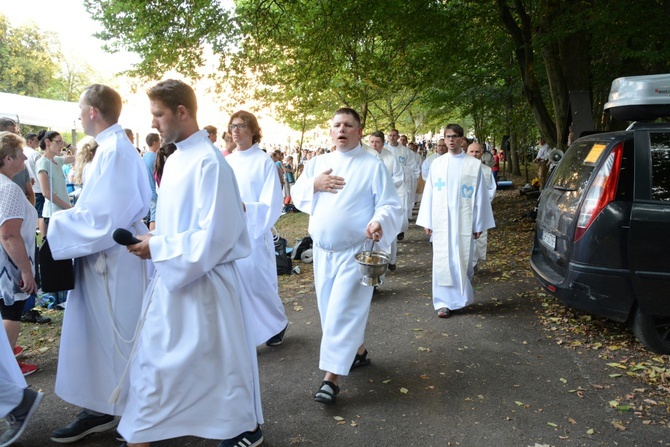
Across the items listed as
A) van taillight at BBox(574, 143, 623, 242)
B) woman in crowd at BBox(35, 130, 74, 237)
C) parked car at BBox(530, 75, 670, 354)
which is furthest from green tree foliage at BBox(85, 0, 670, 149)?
van taillight at BBox(574, 143, 623, 242)

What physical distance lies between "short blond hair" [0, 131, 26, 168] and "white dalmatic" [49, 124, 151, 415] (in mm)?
1237

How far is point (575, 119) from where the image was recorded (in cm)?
1012

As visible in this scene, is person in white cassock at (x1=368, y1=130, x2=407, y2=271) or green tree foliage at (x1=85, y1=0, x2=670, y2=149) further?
person in white cassock at (x1=368, y1=130, x2=407, y2=271)

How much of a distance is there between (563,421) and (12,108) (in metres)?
14.9

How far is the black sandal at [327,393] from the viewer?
3.87m

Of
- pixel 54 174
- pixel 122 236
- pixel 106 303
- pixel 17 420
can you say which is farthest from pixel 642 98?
pixel 54 174

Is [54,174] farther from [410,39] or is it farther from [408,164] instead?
[410,39]

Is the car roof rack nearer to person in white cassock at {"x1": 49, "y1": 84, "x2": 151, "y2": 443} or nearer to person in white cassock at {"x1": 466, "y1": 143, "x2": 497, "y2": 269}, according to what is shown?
person in white cassock at {"x1": 466, "y1": 143, "x2": 497, "y2": 269}

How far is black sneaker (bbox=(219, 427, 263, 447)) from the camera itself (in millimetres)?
3092

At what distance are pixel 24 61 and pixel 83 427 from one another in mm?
48736

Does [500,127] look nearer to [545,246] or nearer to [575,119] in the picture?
[575,119]

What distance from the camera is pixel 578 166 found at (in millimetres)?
5105

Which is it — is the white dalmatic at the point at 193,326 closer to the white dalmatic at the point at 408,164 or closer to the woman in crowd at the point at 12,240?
the woman in crowd at the point at 12,240

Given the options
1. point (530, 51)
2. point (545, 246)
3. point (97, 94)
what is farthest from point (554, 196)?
point (530, 51)
